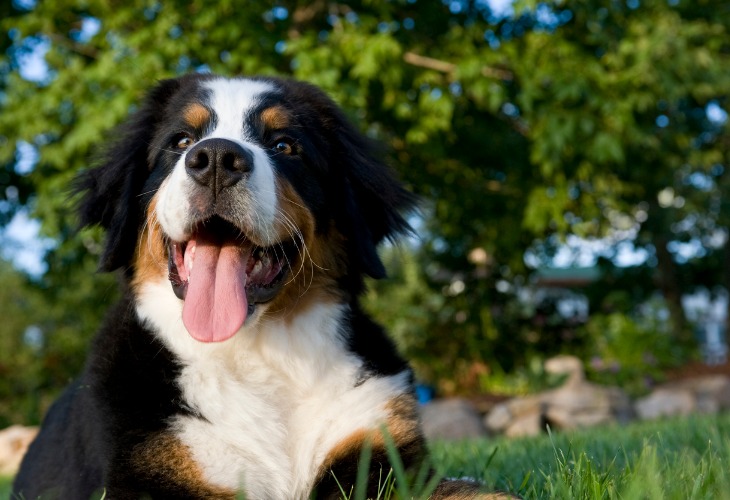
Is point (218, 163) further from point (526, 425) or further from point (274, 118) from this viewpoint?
point (526, 425)

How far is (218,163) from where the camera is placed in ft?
9.10

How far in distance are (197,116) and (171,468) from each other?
1.34 m

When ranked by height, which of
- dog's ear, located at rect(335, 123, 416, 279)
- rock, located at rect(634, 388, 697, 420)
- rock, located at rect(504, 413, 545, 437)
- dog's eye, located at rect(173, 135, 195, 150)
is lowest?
rock, located at rect(634, 388, 697, 420)

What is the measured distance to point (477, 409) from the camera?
10289mm

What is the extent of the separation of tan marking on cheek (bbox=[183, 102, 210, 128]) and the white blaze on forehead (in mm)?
37

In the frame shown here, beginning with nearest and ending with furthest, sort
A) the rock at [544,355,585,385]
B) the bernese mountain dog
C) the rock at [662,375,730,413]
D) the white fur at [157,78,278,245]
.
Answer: the bernese mountain dog < the white fur at [157,78,278,245] < the rock at [544,355,585,385] < the rock at [662,375,730,413]

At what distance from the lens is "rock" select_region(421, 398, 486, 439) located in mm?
9148

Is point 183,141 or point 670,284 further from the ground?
point 183,141

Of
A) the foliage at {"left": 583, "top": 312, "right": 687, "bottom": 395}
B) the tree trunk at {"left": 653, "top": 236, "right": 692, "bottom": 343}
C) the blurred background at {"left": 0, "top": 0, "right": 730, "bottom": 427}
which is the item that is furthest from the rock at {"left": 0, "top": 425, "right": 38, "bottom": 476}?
the tree trunk at {"left": 653, "top": 236, "right": 692, "bottom": 343}

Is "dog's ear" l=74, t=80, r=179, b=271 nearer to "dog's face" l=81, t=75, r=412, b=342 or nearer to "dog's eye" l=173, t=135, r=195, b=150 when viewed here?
"dog's face" l=81, t=75, r=412, b=342

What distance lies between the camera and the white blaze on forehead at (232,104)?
3.17m

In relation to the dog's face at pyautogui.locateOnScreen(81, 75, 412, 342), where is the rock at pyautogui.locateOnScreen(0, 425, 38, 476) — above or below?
below

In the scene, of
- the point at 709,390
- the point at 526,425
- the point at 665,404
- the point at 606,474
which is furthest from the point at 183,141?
the point at 709,390

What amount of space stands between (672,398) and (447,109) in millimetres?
5214
